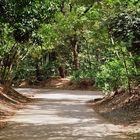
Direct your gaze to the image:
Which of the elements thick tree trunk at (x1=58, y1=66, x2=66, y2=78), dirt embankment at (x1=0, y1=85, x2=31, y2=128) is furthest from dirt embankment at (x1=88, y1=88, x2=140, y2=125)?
thick tree trunk at (x1=58, y1=66, x2=66, y2=78)

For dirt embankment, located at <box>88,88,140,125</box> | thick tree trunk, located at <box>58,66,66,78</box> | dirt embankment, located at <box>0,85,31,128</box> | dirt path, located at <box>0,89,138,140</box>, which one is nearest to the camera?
dirt path, located at <box>0,89,138,140</box>

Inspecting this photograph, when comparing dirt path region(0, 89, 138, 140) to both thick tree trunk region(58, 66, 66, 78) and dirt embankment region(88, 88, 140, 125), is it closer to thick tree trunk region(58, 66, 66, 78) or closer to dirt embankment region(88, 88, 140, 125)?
dirt embankment region(88, 88, 140, 125)

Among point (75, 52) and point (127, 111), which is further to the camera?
point (75, 52)

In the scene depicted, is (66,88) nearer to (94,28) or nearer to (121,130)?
(94,28)

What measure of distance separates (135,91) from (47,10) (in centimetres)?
992

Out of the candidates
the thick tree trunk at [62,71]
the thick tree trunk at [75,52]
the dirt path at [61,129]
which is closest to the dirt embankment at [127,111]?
the dirt path at [61,129]

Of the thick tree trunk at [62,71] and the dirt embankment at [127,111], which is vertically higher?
the thick tree trunk at [62,71]

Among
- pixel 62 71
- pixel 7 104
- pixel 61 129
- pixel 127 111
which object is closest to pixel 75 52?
pixel 62 71

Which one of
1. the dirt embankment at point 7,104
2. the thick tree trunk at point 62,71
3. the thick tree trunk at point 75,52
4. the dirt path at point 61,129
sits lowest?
the dirt path at point 61,129

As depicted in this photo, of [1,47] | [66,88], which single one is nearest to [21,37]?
[1,47]

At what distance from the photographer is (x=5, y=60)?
32.9 meters

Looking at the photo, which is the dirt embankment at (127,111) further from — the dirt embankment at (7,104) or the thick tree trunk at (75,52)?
the thick tree trunk at (75,52)

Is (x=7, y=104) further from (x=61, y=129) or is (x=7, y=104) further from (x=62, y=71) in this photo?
(x=62, y=71)

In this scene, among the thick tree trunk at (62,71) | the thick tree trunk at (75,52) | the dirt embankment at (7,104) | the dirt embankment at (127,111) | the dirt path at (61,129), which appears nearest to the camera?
the dirt path at (61,129)
